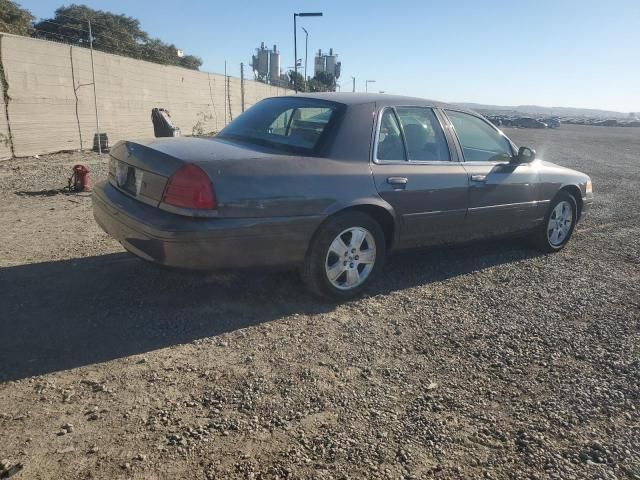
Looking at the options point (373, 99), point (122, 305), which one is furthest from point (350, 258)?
point (122, 305)

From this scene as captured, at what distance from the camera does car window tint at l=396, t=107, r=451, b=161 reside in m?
4.32

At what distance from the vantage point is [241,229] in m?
3.35

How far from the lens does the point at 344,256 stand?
395cm

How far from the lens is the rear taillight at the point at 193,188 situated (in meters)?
3.25

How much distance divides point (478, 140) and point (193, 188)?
2.92 meters

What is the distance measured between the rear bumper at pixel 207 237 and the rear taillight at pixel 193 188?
93mm

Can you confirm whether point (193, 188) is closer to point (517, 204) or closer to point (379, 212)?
point (379, 212)

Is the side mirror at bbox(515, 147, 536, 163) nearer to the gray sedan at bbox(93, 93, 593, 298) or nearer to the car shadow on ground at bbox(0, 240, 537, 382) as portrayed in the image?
the gray sedan at bbox(93, 93, 593, 298)

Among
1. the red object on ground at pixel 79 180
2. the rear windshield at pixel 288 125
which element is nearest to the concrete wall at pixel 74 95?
the red object on ground at pixel 79 180

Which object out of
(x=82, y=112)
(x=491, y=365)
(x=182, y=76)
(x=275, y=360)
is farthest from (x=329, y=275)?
(x=182, y=76)

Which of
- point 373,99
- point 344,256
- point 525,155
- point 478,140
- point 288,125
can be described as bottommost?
point 344,256

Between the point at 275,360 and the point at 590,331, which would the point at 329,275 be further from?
the point at 590,331

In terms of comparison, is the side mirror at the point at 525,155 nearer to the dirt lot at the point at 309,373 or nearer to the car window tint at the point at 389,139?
the dirt lot at the point at 309,373

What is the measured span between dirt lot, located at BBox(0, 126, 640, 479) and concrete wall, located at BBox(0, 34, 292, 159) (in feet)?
23.1
